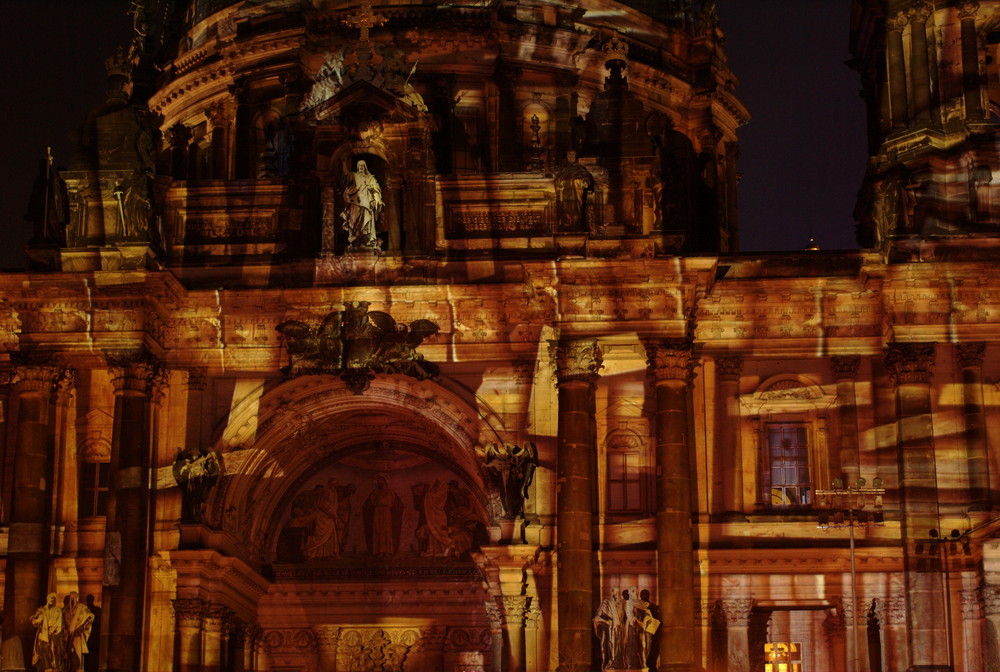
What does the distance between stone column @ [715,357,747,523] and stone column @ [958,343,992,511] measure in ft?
14.6

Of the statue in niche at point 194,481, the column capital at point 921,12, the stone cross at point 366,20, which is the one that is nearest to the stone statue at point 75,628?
the statue in niche at point 194,481

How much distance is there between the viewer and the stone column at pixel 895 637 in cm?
3338

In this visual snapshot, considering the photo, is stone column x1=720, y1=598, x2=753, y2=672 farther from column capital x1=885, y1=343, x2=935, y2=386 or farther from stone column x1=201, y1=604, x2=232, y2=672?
stone column x1=201, y1=604, x2=232, y2=672

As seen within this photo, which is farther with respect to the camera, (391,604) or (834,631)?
(391,604)

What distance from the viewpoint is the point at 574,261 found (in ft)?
109

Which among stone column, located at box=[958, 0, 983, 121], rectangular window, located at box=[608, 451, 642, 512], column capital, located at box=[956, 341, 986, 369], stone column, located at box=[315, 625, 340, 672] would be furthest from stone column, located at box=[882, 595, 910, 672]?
stone column, located at box=[315, 625, 340, 672]

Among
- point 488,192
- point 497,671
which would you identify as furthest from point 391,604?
point 488,192

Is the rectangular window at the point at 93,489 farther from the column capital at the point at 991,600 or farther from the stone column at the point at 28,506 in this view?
the column capital at the point at 991,600

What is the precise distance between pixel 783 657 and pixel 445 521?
26.2 ft

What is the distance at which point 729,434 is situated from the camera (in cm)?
3506

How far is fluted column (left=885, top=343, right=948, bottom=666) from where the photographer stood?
32.5 metres

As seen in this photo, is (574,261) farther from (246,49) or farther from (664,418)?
(246,49)

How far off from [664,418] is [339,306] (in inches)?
276

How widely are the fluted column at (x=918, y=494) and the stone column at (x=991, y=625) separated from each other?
840 mm
